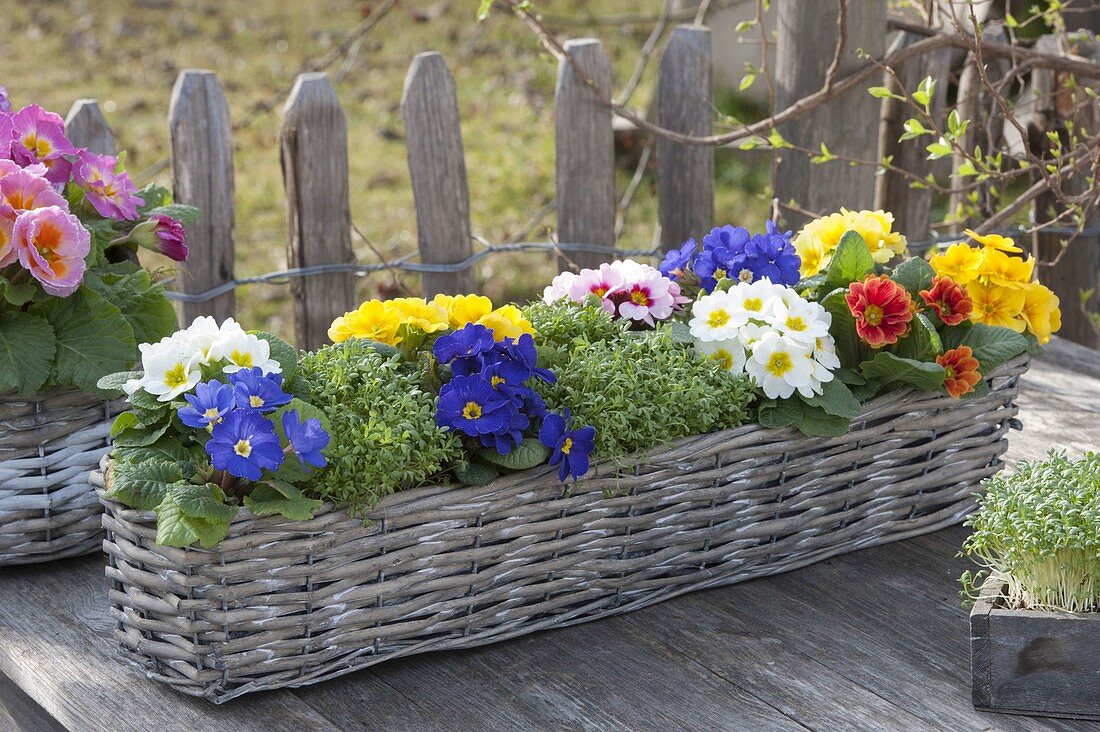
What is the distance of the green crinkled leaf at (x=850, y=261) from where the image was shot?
1.85 metres

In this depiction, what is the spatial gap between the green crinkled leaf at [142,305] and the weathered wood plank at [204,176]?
1.98 ft

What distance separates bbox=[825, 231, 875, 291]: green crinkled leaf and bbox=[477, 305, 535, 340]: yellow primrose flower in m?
0.51

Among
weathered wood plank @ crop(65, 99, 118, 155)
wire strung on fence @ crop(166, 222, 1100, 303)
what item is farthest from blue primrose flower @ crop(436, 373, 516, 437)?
weathered wood plank @ crop(65, 99, 118, 155)

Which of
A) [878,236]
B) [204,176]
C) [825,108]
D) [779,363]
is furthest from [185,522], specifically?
[825,108]

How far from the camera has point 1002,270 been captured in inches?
74.3

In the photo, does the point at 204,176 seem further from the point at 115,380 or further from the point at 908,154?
the point at 908,154

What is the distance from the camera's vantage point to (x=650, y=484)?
1.67 meters

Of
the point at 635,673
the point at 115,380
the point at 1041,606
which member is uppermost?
the point at 115,380

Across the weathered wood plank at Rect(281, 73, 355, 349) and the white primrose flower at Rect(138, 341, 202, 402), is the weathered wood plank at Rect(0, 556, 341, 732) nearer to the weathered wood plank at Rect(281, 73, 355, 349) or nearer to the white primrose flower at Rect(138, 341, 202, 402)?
the white primrose flower at Rect(138, 341, 202, 402)

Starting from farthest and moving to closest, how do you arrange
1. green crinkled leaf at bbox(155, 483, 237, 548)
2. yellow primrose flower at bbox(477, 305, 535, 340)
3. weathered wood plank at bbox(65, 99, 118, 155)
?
weathered wood plank at bbox(65, 99, 118, 155) → yellow primrose flower at bbox(477, 305, 535, 340) → green crinkled leaf at bbox(155, 483, 237, 548)

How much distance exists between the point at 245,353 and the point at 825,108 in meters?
1.57

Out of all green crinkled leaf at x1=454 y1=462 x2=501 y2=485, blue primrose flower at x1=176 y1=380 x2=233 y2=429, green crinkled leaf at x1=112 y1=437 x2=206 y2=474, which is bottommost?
green crinkled leaf at x1=454 y1=462 x2=501 y2=485

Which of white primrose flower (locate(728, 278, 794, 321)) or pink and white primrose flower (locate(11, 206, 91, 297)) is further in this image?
white primrose flower (locate(728, 278, 794, 321))

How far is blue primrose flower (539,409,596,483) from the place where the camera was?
154cm
